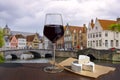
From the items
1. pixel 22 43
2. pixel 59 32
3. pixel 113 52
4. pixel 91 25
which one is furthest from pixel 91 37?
pixel 59 32

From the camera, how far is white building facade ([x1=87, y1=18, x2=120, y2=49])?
110 ft

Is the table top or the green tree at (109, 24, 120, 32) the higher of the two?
the green tree at (109, 24, 120, 32)

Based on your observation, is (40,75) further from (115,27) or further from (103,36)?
(103,36)

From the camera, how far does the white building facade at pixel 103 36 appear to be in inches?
1320

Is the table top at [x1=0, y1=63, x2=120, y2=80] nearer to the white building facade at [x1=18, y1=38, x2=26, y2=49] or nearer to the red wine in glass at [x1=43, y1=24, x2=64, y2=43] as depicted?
the red wine in glass at [x1=43, y1=24, x2=64, y2=43]

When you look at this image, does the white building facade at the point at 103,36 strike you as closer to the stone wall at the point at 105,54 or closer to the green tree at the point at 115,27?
the green tree at the point at 115,27

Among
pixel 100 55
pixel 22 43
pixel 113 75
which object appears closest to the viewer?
pixel 113 75

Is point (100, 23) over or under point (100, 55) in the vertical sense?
over

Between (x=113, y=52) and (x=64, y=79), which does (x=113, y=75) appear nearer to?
(x=64, y=79)

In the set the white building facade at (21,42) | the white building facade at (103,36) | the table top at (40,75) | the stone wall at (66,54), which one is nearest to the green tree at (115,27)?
the white building facade at (103,36)

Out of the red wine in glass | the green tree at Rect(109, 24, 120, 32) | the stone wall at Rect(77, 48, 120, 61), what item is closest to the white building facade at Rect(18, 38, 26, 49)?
the stone wall at Rect(77, 48, 120, 61)

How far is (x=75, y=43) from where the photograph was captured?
4416 cm

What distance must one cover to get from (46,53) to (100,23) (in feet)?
31.3

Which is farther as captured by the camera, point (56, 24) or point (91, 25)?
point (91, 25)
